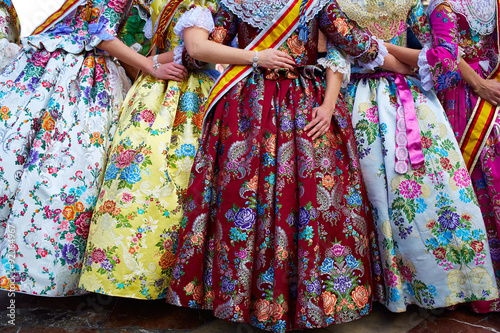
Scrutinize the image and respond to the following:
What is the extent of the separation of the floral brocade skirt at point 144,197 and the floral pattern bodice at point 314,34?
0.34m

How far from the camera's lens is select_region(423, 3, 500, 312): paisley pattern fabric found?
1597mm

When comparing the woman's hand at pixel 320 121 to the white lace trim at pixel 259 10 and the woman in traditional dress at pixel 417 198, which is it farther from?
the white lace trim at pixel 259 10

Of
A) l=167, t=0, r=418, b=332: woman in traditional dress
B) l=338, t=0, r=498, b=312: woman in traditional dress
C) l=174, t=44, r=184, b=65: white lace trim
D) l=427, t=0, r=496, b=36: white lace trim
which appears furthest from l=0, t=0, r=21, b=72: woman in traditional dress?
l=427, t=0, r=496, b=36: white lace trim

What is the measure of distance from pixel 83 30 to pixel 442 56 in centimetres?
164

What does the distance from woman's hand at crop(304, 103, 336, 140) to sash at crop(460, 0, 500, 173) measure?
2.09 feet

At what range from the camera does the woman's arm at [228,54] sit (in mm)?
1547

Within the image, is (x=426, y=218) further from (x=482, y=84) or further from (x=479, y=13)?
(x=479, y=13)

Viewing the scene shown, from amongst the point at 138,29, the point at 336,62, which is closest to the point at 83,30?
the point at 138,29

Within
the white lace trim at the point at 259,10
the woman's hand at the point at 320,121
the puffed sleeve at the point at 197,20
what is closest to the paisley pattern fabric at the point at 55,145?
the puffed sleeve at the point at 197,20

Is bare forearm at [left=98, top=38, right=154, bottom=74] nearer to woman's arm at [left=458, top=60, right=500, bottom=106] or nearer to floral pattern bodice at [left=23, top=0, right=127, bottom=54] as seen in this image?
floral pattern bodice at [left=23, top=0, right=127, bottom=54]

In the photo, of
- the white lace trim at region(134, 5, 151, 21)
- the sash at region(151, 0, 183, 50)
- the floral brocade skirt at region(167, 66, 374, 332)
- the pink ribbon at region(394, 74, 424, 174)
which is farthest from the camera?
the white lace trim at region(134, 5, 151, 21)

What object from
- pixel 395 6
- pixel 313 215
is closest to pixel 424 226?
pixel 313 215

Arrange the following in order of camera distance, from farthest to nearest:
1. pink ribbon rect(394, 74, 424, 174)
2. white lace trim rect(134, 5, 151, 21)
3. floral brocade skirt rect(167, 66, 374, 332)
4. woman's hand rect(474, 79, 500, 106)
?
white lace trim rect(134, 5, 151, 21) < woman's hand rect(474, 79, 500, 106) < pink ribbon rect(394, 74, 424, 174) < floral brocade skirt rect(167, 66, 374, 332)

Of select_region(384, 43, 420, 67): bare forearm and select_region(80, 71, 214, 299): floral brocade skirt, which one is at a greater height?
select_region(384, 43, 420, 67): bare forearm
